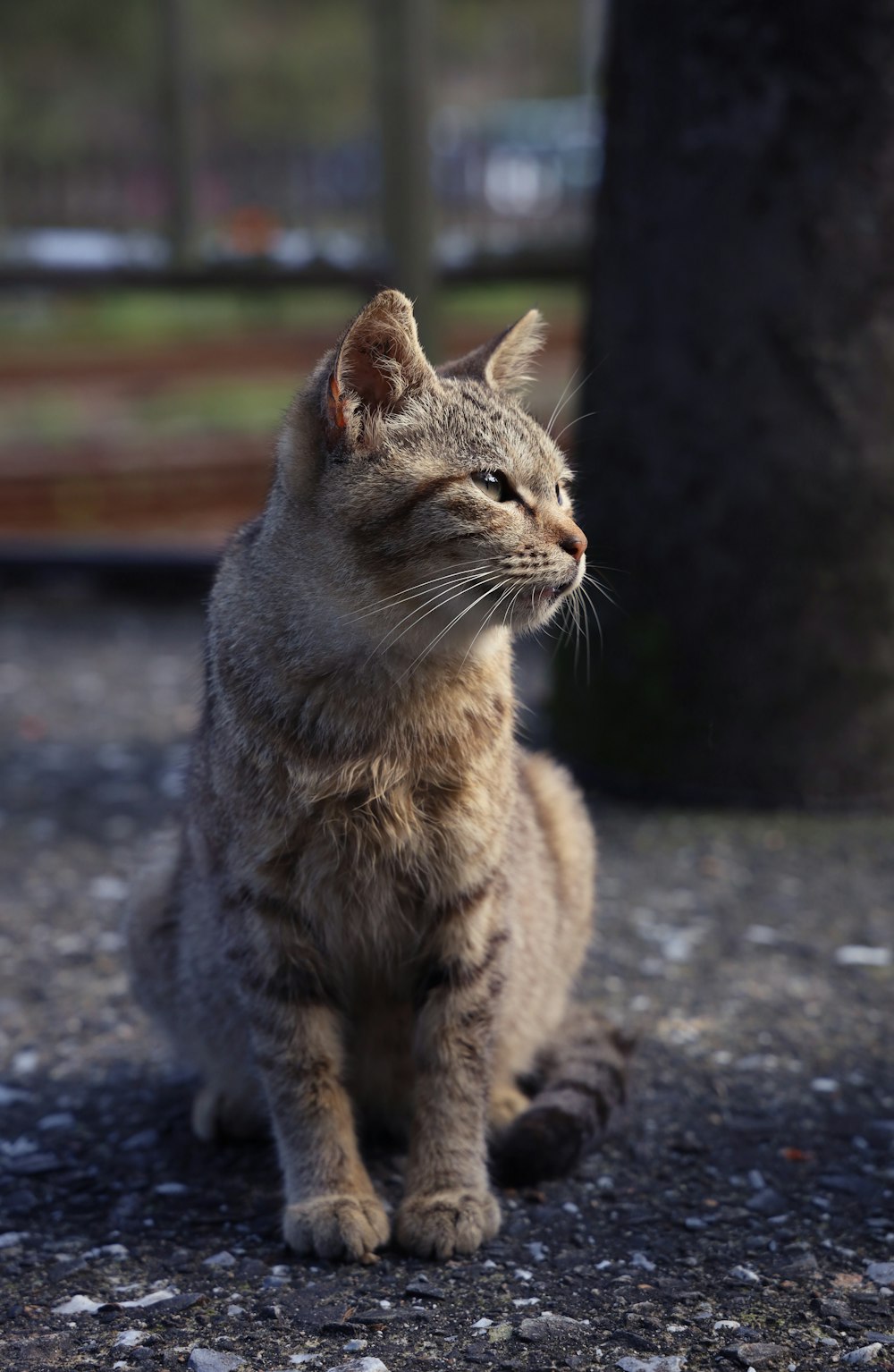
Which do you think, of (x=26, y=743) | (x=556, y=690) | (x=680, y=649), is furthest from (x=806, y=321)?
(x=26, y=743)

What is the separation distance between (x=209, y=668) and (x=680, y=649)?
2353 mm

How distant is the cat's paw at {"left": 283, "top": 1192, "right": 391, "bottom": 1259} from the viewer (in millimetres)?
2629

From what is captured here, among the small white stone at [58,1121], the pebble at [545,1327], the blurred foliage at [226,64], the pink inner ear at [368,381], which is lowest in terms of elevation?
the small white stone at [58,1121]

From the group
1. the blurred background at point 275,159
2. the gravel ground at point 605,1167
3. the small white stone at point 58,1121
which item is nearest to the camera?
the gravel ground at point 605,1167

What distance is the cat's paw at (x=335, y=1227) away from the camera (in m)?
2.63

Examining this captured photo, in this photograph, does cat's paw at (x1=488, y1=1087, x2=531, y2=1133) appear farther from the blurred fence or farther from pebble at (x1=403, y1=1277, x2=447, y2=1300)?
the blurred fence

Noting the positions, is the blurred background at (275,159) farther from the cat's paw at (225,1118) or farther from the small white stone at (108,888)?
the cat's paw at (225,1118)

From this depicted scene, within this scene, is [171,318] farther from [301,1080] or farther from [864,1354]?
[864,1354]

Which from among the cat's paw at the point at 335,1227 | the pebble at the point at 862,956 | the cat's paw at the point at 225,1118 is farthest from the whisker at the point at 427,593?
the pebble at the point at 862,956

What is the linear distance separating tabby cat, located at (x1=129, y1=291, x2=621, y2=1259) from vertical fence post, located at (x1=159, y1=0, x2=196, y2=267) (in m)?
5.52

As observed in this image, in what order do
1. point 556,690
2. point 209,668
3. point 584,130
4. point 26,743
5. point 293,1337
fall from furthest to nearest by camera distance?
point 584,130 → point 26,743 → point 556,690 → point 209,668 → point 293,1337

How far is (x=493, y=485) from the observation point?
2.66 meters

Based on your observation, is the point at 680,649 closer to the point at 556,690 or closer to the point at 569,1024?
the point at 556,690

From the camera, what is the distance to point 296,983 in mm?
2730
